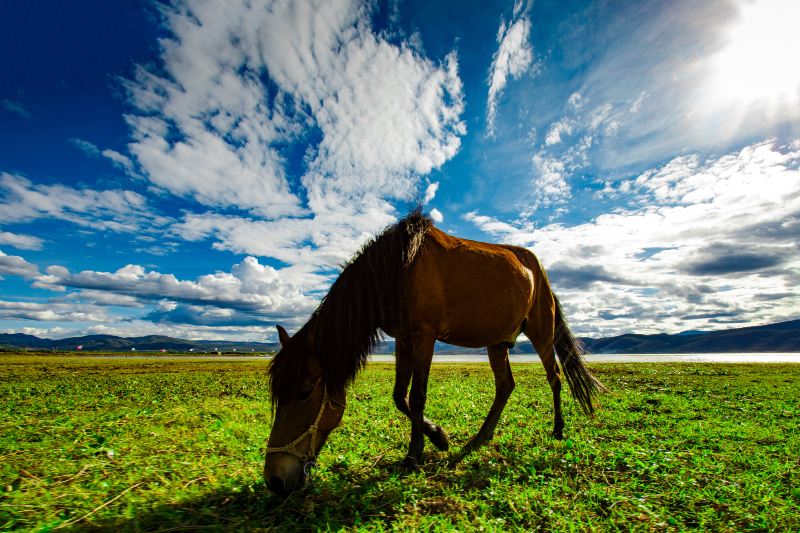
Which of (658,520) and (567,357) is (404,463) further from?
(567,357)

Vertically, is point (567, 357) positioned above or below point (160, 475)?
above

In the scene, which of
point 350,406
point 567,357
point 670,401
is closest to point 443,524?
point 567,357

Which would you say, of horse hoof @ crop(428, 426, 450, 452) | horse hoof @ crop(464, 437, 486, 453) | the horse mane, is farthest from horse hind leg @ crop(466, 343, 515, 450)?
the horse mane

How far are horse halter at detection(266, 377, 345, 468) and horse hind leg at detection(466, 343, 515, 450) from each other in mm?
2925

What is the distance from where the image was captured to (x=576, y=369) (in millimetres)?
7352

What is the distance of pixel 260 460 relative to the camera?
4820 mm

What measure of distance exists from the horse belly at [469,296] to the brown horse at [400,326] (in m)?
0.02

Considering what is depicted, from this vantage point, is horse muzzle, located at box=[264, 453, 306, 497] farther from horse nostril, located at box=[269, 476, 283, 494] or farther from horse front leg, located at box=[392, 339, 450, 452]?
horse front leg, located at box=[392, 339, 450, 452]

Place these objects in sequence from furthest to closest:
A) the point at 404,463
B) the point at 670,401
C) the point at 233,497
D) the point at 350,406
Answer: the point at 670,401 → the point at 350,406 → the point at 404,463 → the point at 233,497

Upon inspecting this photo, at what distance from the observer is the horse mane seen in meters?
4.23

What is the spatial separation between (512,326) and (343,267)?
309cm

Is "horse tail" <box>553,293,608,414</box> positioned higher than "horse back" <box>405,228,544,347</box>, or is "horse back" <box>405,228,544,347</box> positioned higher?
"horse back" <box>405,228,544,347</box>

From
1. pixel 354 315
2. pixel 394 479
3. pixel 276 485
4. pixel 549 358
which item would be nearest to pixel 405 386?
pixel 394 479

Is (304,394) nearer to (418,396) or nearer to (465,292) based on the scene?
(418,396)
